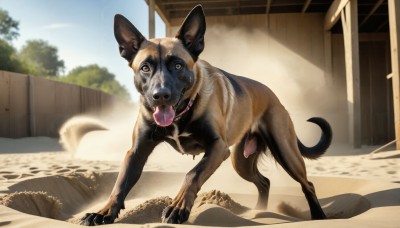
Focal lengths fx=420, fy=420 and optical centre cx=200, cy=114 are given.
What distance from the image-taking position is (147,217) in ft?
9.99

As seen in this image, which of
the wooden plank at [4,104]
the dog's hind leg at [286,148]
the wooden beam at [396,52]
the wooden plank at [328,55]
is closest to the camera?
the dog's hind leg at [286,148]

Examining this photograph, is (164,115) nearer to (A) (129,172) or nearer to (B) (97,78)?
(A) (129,172)

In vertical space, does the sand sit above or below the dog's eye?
below

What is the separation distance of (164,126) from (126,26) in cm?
80

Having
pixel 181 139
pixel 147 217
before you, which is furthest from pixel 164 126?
pixel 147 217

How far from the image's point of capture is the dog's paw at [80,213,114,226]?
98.0 inches

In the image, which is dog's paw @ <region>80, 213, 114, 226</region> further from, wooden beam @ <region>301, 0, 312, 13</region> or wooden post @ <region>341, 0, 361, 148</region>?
wooden beam @ <region>301, 0, 312, 13</region>

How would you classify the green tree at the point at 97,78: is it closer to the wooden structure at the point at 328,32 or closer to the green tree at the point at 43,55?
the green tree at the point at 43,55

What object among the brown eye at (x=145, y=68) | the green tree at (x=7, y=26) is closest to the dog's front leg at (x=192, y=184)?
the brown eye at (x=145, y=68)

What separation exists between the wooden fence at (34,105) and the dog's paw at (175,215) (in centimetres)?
1205

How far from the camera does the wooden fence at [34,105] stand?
13070 mm

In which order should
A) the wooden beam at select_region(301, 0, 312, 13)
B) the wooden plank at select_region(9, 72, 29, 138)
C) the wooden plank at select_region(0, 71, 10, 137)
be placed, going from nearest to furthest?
1. the wooden beam at select_region(301, 0, 312, 13)
2. the wooden plank at select_region(0, 71, 10, 137)
3. the wooden plank at select_region(9, 72, 29, 138)

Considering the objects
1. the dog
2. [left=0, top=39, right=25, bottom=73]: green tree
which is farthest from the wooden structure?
[left=0, top=39, right=25, bottom=73]: green tree

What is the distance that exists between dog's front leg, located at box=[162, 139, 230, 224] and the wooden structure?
7.57m
